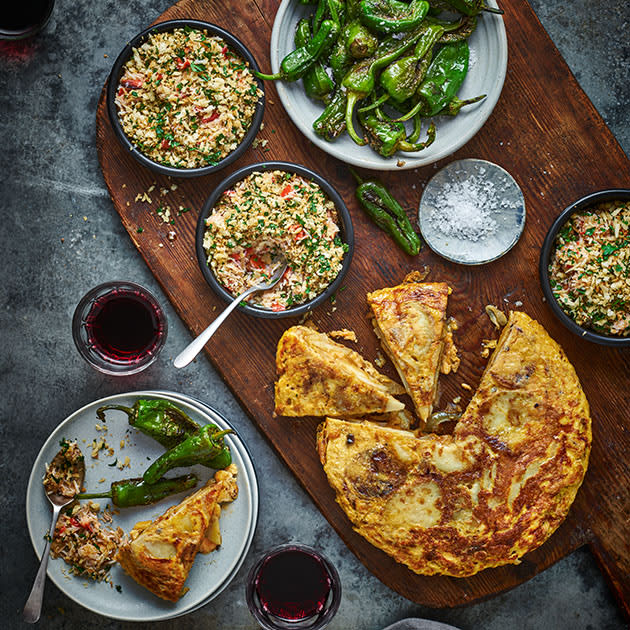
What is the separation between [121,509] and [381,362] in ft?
6.39

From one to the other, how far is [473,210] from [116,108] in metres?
2.35

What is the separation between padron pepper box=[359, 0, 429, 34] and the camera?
12.9ft

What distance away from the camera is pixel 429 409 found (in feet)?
13.6

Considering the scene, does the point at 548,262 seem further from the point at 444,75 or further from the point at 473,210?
the point at 444,75

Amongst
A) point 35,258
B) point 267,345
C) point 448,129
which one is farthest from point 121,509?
point 448,129

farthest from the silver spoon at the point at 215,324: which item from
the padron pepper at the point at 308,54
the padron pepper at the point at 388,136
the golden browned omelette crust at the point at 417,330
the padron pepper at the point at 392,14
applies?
the padron pepper at the point at 392,14

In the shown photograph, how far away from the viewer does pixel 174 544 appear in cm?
394

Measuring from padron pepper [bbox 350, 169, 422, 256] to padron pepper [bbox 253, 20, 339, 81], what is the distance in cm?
72

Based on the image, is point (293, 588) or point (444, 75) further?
point (293, 588)

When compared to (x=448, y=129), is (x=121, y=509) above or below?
below

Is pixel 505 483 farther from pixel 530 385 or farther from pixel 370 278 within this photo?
pixel 370 278

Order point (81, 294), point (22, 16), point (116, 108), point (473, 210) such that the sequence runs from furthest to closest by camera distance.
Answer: point (81, 294)
point (22, 16)
point (473, 210)
point (116, 108)

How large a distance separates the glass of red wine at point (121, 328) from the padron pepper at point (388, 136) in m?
1.75

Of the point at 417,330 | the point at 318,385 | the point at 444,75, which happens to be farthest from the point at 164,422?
the point at 444,75
